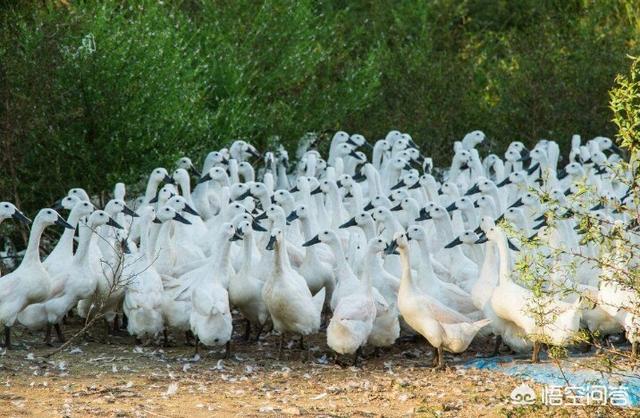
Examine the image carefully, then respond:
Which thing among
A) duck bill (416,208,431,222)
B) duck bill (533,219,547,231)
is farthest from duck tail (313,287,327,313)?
duck bill (533,219,547,231)

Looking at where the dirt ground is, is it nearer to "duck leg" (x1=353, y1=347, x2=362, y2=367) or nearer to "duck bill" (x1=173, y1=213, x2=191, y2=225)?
"duck leg" (x1=353, y1=347, x2=362, y2=367)

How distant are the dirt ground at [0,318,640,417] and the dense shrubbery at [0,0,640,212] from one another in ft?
9.74

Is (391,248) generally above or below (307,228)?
below

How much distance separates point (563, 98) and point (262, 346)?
8726mm

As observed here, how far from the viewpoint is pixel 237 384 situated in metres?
11.1

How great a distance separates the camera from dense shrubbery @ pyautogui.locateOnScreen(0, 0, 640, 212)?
15.0m

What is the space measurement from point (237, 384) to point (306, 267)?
93.7 inches

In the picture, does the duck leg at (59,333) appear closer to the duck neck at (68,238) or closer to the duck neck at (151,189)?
the duck neck at (68,238)

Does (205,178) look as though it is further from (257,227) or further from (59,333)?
(59,333)

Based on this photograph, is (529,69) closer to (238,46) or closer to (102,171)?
(238,46)

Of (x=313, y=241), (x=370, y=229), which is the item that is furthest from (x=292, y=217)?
(x=313, y=241)

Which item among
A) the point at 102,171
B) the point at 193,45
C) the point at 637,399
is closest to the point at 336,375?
the point at 637,399

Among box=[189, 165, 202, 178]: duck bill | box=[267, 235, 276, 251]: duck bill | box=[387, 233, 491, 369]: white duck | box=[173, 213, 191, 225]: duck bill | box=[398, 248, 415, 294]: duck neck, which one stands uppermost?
box=[189, 165, 202, 178]: duck bill

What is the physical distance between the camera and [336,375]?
11508 mm
